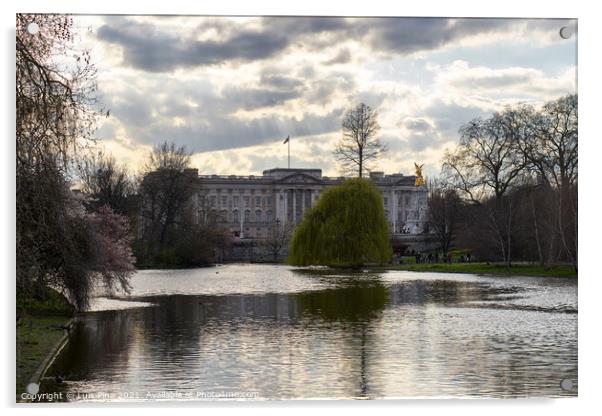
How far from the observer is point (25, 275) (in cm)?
965

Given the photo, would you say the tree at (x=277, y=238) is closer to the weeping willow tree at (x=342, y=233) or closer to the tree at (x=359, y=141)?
the weeping willow tree at (x=342, y=233)

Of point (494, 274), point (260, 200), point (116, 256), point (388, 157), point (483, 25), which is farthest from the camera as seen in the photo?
point (494, 274)

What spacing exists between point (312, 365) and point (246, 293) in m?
9.09

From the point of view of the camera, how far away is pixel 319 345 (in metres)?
11.8

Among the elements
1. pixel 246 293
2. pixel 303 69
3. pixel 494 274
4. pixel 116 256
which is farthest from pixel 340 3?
pixel 494 274

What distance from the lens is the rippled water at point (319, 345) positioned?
9477 mm

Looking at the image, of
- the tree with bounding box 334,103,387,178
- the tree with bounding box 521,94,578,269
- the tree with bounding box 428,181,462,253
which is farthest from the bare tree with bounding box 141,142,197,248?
the tree with bounding box 428,181,462,253

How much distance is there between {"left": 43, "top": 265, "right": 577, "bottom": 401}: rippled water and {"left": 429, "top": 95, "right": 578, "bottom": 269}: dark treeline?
82.0 inches

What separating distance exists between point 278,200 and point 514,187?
24.5ft

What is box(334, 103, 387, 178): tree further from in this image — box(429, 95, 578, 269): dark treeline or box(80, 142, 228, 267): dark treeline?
box(80, 142, 228, 267): dark treeline

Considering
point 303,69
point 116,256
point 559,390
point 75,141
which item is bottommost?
point 559,390

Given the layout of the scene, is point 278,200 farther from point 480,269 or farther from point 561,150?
point 480,269

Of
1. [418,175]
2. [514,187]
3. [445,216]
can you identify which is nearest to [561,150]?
[418,175]
